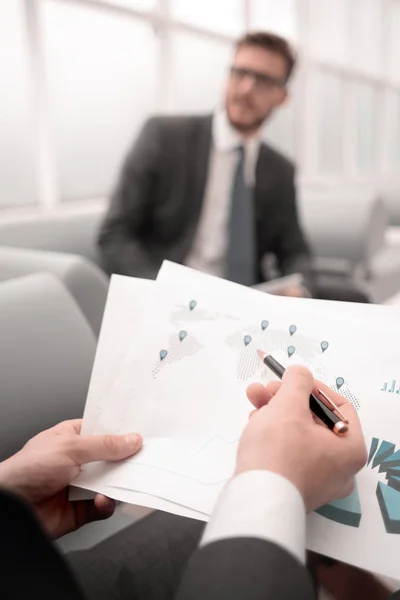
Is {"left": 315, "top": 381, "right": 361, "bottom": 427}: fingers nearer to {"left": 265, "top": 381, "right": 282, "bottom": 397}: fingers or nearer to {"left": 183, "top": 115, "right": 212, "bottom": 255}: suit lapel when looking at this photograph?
{"left": 265, "top": 381, "right": 282, "bottom": 397}: fingers

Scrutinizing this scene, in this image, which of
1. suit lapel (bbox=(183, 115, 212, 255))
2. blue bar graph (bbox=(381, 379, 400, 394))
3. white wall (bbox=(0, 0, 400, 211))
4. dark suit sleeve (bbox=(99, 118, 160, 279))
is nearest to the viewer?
blue bar graph (bbox=(381, 379, 400, 394))

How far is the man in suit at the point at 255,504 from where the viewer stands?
29 centimetres

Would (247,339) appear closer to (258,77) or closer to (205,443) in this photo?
(205,443)

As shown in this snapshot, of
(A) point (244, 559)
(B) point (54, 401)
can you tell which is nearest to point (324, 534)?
(A) point (244, 559)

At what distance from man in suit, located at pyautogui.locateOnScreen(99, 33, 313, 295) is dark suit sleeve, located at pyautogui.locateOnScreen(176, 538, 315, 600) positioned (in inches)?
52.8

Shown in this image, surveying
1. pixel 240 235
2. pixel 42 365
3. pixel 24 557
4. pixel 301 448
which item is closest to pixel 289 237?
pixel 240 235

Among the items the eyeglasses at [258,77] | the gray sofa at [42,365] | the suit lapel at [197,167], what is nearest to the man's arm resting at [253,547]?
the gray sofa at [42,365]

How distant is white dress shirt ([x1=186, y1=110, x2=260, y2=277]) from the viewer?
1842 millimetres

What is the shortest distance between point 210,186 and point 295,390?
1485 millimetres

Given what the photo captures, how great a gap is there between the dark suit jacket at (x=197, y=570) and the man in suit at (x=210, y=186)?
1343 mm

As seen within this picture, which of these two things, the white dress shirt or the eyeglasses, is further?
the white dress shirt

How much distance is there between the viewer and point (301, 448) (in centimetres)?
41

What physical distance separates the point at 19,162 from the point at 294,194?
1089 mm

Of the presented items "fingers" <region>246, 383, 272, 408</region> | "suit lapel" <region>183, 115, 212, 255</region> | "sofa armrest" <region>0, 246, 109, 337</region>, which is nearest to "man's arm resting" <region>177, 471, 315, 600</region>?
"fingers" <region>246, 383, 272, 408</region>
